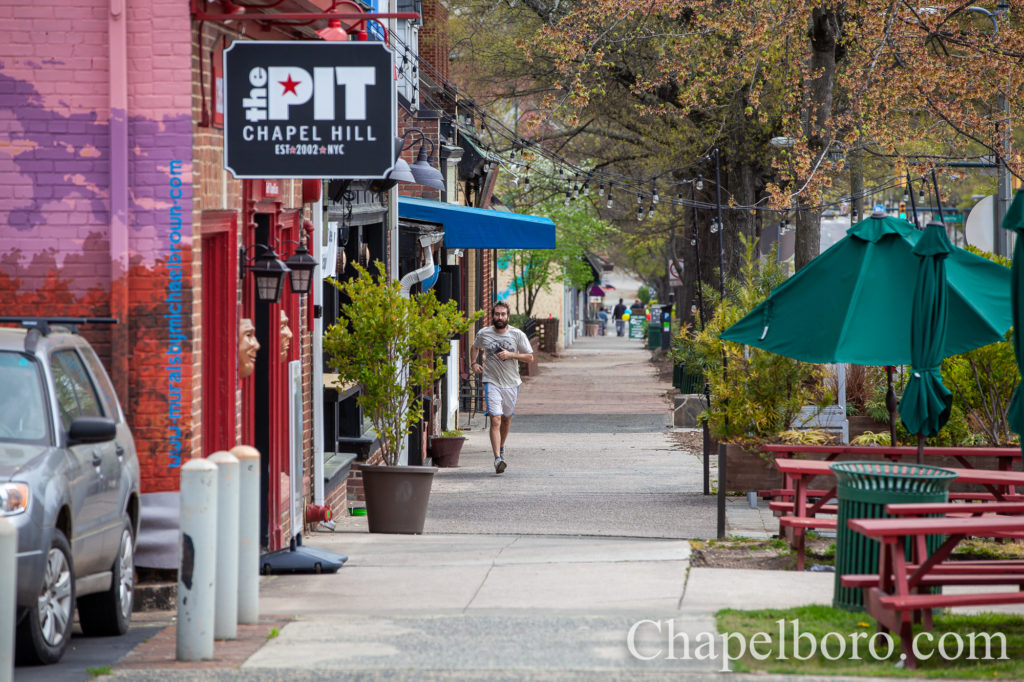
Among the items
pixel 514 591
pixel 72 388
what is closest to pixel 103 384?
pixel 72 388

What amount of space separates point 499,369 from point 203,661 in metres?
10.1

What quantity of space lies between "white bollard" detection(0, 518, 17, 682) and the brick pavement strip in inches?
38.0

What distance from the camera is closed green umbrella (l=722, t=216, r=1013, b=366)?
10.1 m

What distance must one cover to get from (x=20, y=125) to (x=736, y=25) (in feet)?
44.3

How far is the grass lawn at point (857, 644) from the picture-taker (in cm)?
619

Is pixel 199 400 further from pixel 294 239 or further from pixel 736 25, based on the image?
pixel 736 25

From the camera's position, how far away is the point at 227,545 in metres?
6.67

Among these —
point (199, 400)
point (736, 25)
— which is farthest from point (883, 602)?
point (736, 25)

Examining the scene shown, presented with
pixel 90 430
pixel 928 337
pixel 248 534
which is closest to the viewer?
pixel 90 430

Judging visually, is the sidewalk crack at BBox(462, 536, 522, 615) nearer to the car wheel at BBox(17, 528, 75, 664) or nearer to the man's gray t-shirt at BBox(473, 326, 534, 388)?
the car wheel at BBox(17, 528, 75, 664)

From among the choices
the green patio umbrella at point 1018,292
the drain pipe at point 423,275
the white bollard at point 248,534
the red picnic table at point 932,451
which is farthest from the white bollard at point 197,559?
the drain pipe at point 423,275

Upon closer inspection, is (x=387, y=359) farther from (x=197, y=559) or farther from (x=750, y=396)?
(x=197, y=559)

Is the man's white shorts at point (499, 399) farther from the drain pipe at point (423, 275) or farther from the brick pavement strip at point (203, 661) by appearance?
the brick pavement strip at point (203, 661)

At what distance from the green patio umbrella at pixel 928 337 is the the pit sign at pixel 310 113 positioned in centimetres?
370
